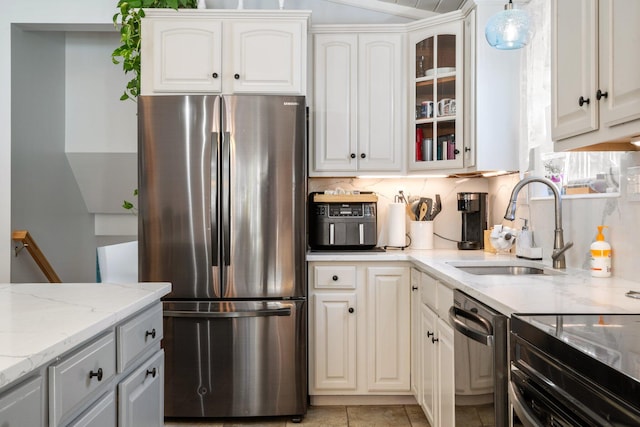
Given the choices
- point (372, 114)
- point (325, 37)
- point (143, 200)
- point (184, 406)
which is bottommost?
point (184, 406)

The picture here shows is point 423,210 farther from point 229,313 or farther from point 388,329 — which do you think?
point 229,313

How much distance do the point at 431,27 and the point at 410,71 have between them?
293mm

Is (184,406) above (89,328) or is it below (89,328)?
below

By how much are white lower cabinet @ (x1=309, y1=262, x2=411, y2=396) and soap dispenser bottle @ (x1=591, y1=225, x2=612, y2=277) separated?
116 centimetres

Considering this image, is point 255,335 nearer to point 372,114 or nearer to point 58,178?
point 372,114

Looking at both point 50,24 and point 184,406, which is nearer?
point 184,406

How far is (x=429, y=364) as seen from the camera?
258 centimetres

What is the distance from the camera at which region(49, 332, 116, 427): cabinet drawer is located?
108 cm

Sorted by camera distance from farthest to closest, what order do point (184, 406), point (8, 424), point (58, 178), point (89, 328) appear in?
point (58, 178) < point (184, 406) < point (89, 328) < point (8, 424)

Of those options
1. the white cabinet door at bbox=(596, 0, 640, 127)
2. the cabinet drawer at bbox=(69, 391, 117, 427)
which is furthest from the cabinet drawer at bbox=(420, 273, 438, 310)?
the cabinet drawer at bbox=(69, 391, 117, 427)

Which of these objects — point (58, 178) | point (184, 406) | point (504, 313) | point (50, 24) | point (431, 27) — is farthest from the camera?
point (58, 178)

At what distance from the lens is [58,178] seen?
4.32m

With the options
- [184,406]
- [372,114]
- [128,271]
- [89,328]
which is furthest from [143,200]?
[89,328]

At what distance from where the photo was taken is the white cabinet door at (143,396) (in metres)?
1.49
